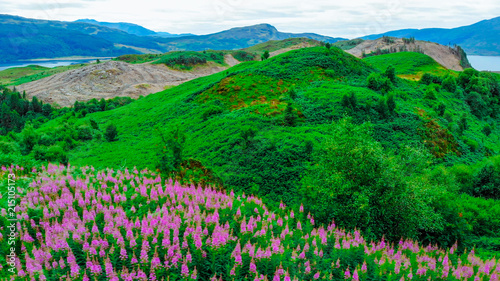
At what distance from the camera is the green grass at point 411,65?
251ft

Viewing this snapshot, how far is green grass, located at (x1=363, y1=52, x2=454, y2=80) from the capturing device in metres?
76.5

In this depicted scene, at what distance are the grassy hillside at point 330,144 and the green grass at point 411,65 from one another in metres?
14.1

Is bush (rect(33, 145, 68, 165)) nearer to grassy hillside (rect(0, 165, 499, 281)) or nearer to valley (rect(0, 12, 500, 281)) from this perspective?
valley (rect(0, 12, 500, 281))

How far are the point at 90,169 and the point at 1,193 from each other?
4.40 m

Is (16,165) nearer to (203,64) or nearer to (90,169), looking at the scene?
(90,169)

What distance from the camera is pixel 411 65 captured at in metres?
84.7

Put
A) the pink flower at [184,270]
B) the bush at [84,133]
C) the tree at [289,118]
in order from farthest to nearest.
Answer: the bush at [84,133], the tree at [289,118], the pink flower at [184,270]

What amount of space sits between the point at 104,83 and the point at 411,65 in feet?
316

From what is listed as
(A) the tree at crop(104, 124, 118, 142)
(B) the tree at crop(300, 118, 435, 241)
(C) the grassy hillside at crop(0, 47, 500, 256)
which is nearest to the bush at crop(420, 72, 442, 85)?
(C) the grassy hillside at crop(0, 47, 500, 256)

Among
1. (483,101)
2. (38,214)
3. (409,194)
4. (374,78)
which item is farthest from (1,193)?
(483,101)

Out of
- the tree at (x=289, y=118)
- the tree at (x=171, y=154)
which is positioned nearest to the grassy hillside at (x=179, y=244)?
the tree at (x=171, y=154)

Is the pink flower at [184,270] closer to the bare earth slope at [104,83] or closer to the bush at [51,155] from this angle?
the bush at [51,155]

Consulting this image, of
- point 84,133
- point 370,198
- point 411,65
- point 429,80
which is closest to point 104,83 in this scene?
point 84,133

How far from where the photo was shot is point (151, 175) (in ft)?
55.4
